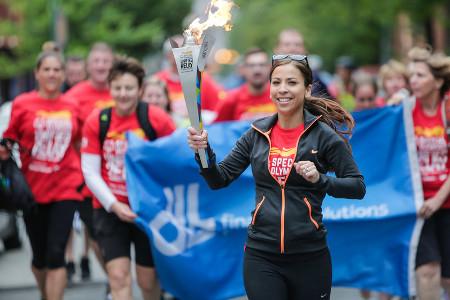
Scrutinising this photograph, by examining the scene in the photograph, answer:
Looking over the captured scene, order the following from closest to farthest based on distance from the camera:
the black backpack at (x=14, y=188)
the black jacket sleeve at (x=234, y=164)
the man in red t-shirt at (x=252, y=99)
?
the black jacket sleeve at (x=234, y=164) → the black backpack at (x=14, y=188) → the man in red t-shirt at (x=252, y=99)

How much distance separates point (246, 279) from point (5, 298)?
5.12 meters

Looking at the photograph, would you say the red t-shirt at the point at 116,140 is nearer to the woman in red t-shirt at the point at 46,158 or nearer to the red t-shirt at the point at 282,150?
the woman in red t-shirt at the point at 46,158

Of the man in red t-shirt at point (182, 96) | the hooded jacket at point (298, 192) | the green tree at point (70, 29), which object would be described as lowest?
the hooded jacket at point (298, 192)

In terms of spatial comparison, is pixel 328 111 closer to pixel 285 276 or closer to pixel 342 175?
pixel 342 175

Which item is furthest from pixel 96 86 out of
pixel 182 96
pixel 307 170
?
pixel 307 170

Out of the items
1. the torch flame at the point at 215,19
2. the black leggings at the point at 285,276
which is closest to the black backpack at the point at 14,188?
the black leggings at the point at 285,276

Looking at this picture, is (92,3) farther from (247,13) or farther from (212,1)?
(247,13)

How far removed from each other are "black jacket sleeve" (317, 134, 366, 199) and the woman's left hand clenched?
136mm

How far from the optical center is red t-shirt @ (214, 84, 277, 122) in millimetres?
9372

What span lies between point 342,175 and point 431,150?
7.90ft

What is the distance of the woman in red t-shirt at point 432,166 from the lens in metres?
7.17

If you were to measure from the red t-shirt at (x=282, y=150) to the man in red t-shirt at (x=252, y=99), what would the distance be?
4.08 m

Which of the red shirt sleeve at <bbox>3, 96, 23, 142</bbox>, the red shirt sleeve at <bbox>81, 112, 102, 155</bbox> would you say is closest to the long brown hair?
the red shirt sleeve at <bbox>81, 112, 102, 155</bbox>

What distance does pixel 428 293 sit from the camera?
7145 mm
